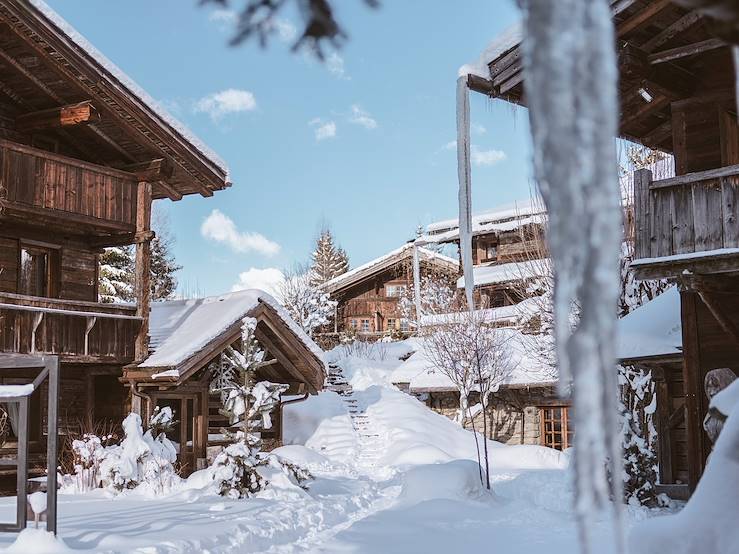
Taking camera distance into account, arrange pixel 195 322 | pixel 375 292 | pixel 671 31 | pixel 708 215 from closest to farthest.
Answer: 1. pixel 708 215
2. pixel 671 31
3. pixel 195 322
4. pixel 375 292

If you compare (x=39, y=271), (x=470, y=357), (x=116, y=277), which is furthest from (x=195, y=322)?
(x=116, y=277)

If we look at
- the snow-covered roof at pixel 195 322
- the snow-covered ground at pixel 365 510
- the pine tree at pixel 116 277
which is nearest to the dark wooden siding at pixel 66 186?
the snow-covered roof at pixel 195 322

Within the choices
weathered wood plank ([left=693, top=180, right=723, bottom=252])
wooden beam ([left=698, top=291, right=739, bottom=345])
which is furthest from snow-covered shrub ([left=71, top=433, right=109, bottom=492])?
weathered wood plank ([left=693, top=180, right=723, bottom=252])

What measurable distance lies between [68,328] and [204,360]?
268cm

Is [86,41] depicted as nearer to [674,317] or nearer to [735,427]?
[674,317]

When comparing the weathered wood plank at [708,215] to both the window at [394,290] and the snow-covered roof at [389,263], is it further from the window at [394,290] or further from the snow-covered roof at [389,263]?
the window at [394,290]

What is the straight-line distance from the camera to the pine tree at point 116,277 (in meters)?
31.0

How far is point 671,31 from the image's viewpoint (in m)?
11.1

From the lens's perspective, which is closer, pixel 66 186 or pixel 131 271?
pixel 66 186

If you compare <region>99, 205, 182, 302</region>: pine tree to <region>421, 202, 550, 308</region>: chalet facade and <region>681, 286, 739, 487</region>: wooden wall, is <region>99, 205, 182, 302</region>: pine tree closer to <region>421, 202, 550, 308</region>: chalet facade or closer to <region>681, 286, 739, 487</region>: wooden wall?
<region>421, 202, 550, 308</region>: chalet facade

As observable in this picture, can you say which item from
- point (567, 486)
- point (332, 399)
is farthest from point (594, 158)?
point (332, 399)

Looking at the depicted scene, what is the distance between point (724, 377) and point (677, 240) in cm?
411

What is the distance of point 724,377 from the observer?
6664mm

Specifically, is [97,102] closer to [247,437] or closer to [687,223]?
[247,437]
